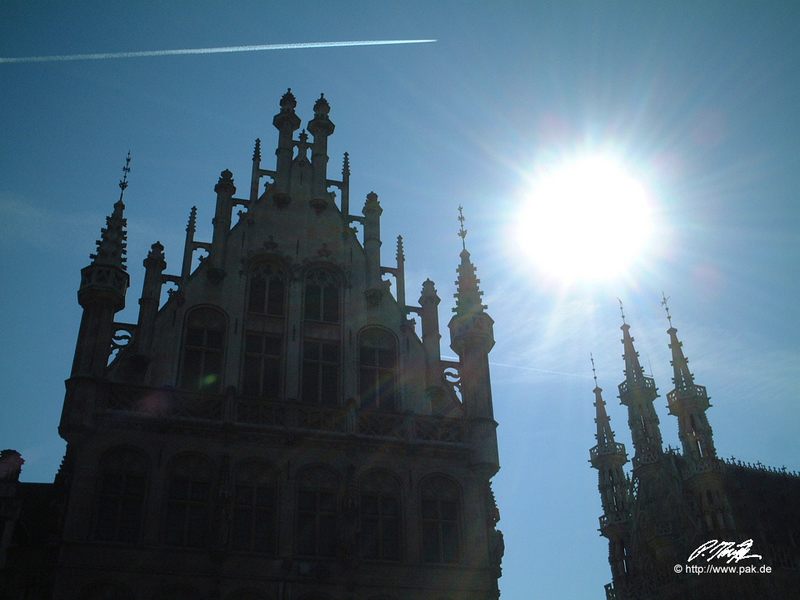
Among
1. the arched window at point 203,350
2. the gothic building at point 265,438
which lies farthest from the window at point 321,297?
the arched window at point 203,350

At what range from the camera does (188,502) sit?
23.2 metres

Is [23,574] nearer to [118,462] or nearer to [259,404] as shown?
[118,462]

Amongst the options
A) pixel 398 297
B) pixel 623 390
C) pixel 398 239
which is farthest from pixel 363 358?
pixel 623 390

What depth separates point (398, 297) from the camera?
1160 inches

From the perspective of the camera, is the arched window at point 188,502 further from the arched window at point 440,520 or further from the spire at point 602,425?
the spire at point 602,425

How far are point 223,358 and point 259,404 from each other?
84.6 inches

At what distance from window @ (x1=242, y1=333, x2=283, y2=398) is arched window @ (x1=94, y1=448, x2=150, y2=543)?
3.90 m

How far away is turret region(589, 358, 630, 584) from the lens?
53938 millimetres

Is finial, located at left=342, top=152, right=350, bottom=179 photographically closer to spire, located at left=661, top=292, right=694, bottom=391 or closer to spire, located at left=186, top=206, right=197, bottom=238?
spire, located at left=186, top=206, right=197, bottom=238

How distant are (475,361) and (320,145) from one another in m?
10.7

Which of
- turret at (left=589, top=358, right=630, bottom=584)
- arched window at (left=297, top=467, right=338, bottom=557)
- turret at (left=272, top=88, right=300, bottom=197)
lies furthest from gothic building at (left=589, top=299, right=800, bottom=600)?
turret at (left=272, top=88, right=300, bottom=197)

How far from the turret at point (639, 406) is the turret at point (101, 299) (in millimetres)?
41702

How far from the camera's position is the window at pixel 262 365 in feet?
84.8
